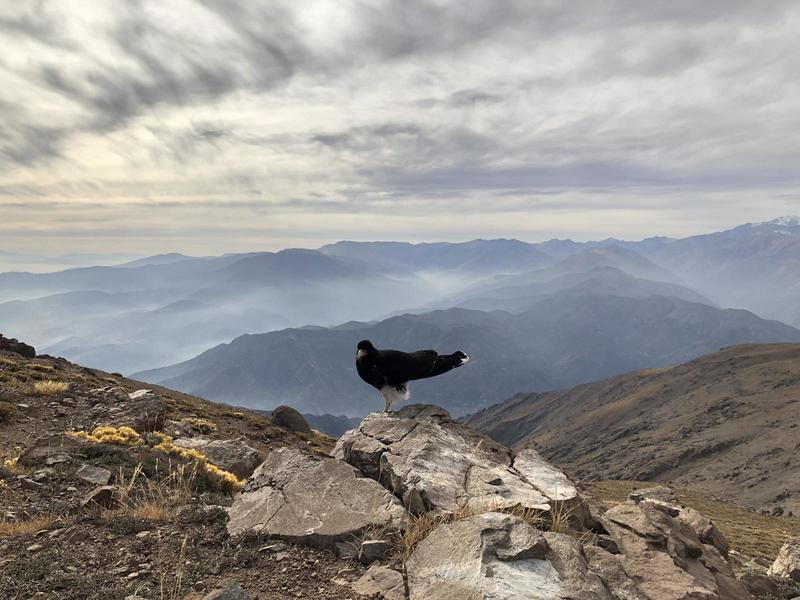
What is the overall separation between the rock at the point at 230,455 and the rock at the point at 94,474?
4414 millimetres

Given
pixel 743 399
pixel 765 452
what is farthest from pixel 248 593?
pixel 743 399

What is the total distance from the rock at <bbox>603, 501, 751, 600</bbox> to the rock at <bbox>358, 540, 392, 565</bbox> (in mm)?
3902

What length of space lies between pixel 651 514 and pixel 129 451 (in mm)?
14732

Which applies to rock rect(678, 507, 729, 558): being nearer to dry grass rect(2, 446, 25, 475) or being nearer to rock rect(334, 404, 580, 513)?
rock rect(334, 404, 580, 513)

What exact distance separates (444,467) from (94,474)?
372 inches

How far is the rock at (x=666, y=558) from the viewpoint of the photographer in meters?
7.11

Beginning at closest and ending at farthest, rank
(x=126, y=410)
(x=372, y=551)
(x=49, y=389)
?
(x=372, y=551) < (x=126, y=410) < (x=49, y=389)

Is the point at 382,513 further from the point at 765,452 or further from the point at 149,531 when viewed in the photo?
the point at 765,452

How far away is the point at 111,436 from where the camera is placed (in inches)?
618

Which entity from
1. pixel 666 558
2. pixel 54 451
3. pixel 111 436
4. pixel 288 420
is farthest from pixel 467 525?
pixel 288 420

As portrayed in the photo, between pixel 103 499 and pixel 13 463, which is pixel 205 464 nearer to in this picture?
pixel 13 463

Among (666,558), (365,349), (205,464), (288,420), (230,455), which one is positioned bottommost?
(288,420)

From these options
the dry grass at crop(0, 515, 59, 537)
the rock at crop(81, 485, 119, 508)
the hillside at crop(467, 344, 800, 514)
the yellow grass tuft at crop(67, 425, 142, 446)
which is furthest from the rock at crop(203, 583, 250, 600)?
the hillside at crop(467, 344, 800, 514)

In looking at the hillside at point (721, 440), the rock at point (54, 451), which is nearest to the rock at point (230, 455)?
the rock at point (54, 451)
